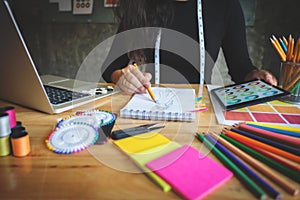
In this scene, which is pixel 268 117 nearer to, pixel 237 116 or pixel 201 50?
pixel 237 116

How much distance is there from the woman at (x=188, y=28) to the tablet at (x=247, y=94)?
0.28 m

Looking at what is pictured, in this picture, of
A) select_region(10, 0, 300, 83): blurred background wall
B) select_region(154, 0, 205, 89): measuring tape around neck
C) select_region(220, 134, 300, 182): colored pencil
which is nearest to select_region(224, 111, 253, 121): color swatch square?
select_region(220, 134, 300, 182): colored pencil

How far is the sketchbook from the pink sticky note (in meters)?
0.15

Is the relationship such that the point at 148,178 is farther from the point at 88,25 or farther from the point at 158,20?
the point at 88,25

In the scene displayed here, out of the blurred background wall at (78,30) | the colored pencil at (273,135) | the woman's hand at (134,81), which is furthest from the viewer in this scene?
the blurred background wall at (78,30)

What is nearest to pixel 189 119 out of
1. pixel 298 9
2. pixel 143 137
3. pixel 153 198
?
pixel 143 137

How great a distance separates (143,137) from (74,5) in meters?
1.89

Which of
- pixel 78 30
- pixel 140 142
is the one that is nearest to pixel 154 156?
pixel 140 142

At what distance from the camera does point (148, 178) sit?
0.29 metres

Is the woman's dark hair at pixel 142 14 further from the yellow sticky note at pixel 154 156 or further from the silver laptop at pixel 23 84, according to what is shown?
the yellow sticky note at pixel 154 156

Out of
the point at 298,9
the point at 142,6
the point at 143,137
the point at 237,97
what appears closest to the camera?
the point at 143,137

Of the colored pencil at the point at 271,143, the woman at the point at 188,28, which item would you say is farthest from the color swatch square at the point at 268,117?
the woman at the point at 188,28

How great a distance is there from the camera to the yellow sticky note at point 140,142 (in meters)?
0.34

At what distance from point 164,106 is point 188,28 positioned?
0.58 meters
